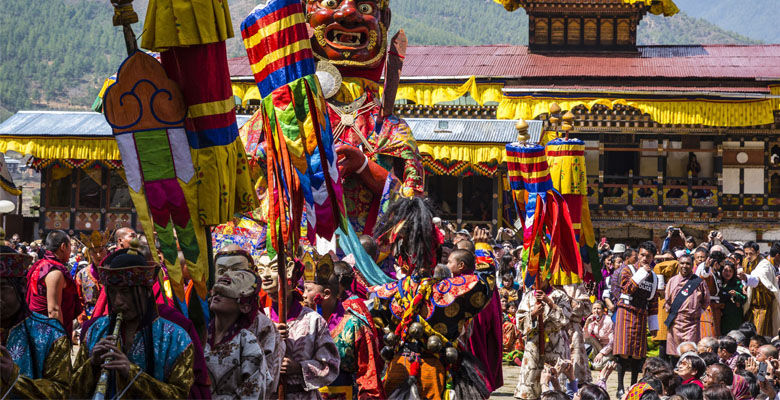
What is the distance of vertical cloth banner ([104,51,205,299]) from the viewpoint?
433cm

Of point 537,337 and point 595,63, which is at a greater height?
point 595,63

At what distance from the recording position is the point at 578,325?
9.95 metres

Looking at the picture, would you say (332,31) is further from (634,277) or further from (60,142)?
(60,142)

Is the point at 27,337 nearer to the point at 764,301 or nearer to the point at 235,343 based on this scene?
the point at 235,343

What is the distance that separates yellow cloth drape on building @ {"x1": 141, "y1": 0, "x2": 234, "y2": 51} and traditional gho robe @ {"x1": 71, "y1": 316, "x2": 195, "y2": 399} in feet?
4.19

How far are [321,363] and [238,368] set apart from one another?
734 millimetres

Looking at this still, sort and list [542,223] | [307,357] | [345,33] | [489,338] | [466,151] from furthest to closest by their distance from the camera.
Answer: [466,151] < [542,223] < [345,33] < [489,338] < [307,357]

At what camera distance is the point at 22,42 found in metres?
122

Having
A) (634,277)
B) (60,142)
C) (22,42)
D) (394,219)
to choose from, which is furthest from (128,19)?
(22,42)

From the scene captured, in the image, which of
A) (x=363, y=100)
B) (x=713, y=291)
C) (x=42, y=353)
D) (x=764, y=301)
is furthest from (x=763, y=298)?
(x=42, y=353)

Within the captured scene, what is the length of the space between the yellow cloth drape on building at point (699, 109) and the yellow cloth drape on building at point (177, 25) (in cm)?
1909

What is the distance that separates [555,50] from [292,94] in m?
23.8

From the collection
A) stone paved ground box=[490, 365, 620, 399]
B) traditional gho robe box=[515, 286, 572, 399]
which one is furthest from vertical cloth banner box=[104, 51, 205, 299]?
stone paved ground box=[490, 365, 620, 399]

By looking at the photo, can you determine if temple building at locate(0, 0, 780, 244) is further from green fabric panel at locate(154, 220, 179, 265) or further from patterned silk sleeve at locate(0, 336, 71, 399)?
patterned silk sleeve at locate(0, 336, 71, 399)
